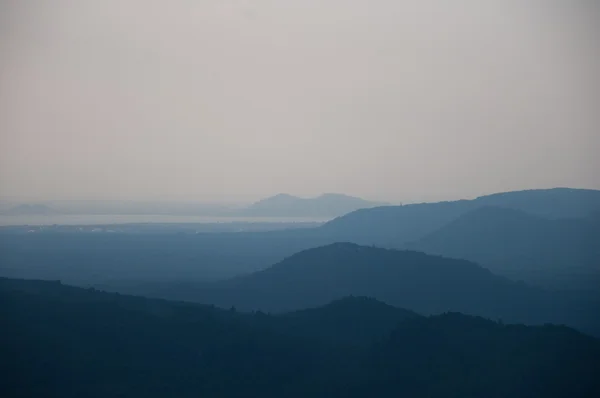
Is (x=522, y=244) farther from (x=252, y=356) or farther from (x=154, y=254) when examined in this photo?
(x=252, y=356)

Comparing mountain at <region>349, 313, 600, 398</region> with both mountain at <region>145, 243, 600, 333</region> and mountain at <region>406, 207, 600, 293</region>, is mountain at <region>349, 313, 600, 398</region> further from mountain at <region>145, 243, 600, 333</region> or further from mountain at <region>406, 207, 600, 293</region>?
mountain at <region>406, 207, 600, 293</region>

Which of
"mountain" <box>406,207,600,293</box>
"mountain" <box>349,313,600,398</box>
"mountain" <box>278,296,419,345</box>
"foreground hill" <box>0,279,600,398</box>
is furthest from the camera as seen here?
"mountain" <box>406,207,600,293</box>

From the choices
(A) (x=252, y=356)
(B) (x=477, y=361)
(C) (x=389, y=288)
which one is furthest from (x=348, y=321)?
(C) (x=389, y=288)

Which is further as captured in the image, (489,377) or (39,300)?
(39,300)

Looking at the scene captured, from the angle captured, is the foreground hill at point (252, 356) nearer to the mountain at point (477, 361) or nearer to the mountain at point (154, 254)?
the mountain at point (477, 361)

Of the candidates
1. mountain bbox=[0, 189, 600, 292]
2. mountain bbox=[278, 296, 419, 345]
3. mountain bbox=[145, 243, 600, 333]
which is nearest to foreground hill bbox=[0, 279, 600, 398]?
mountain bbox=[278, 296, 419, 345]

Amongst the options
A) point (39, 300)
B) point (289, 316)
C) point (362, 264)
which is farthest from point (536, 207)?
point (39, 300)

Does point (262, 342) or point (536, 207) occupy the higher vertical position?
point (536, 207)

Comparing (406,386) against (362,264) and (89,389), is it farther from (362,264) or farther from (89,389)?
(362,264)
